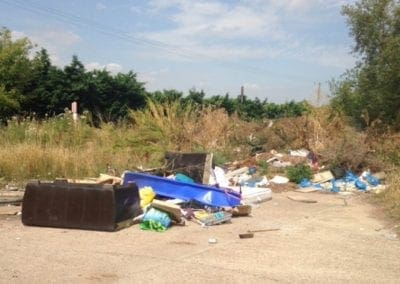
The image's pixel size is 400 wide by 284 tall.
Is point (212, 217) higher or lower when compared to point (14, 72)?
lower

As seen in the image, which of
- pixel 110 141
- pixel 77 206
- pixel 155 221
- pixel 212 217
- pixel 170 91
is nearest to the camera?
pixel 77 206

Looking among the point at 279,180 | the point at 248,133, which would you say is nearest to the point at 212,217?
the point at 279,180

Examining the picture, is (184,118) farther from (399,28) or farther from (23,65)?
(23,65)

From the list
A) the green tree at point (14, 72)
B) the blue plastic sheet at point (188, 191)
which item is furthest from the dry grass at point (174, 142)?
the green tree at point (14, 72)

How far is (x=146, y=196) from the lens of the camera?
941 centimetres

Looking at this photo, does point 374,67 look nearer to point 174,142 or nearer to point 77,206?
point 174,142

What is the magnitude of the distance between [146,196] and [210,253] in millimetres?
2824

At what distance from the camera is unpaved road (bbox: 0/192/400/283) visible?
5836 mm

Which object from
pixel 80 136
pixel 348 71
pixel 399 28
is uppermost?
pixel 399 28

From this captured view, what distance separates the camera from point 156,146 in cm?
1591

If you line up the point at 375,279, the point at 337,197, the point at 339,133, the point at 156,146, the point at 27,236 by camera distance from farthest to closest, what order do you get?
the point at 339,133 → the point at 156,146 → the point at 337,197 → the point at 27,236 → the point at 375,279

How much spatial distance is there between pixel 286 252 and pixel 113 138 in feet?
32.3

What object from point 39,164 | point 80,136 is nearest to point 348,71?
point 80,136

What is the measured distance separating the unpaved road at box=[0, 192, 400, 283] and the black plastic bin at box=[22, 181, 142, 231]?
0.16m
